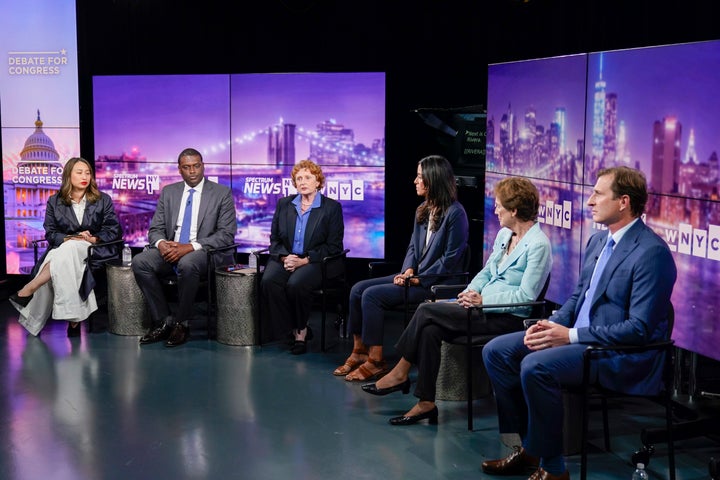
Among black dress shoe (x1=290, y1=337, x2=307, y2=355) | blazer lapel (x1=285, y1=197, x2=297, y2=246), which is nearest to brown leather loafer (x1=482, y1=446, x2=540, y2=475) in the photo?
black dress shoe (x1=290, y1=337, x2=307, y2=355)

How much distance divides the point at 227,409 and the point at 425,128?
335cm

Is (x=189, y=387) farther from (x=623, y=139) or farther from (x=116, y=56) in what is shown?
(x=116, y=56)

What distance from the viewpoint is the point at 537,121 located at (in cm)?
598

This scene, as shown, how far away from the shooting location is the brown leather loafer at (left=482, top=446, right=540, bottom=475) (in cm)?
433

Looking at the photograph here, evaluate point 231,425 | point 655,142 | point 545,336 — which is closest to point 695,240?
point 655,142

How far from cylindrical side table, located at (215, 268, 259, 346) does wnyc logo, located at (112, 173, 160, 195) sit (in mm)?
1654

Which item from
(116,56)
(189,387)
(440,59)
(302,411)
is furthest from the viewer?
(116,56)

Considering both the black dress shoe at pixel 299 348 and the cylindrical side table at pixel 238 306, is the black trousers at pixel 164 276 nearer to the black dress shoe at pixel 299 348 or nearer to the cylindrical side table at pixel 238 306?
the cylindrical side table at pixel 238 306

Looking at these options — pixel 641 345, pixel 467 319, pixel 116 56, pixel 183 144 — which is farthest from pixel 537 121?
pixel 116 56

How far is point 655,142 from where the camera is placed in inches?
186

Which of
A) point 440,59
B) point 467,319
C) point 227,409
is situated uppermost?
point 440,59

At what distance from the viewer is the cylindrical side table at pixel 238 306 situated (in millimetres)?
6773

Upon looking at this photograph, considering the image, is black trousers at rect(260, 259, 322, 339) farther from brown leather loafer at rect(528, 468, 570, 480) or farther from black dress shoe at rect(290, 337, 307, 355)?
brown leather loafer at rect(528, 468, 570, 480)

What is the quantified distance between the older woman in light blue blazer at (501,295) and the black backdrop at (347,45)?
7.70 ft
